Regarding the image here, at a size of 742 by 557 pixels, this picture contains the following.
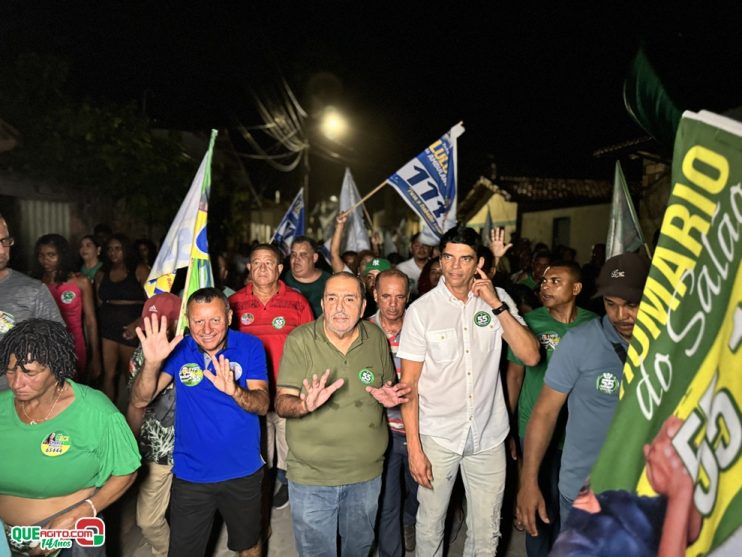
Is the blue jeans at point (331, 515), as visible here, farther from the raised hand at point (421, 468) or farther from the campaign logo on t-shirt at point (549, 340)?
the campaign logo on t-shirt at point (549, 340)

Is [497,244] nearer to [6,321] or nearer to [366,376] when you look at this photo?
[366,376]

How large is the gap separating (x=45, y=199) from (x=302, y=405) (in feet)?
38.5

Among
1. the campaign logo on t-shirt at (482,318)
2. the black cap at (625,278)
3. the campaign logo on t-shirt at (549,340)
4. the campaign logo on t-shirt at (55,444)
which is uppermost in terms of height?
the black cap at (625,278)

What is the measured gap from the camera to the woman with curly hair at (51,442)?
2670 millimetres

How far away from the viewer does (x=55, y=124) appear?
11031mm

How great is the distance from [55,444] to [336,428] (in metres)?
1.48

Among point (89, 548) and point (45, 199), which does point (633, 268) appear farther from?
point (45, 199)

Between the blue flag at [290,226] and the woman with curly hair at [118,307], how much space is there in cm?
244

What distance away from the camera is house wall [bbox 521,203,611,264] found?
1862 centimetres

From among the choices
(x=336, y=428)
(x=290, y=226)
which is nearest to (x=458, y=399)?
(x=336, y=428)

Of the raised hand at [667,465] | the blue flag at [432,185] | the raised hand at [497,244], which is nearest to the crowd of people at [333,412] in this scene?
the raised hand at [497,244]

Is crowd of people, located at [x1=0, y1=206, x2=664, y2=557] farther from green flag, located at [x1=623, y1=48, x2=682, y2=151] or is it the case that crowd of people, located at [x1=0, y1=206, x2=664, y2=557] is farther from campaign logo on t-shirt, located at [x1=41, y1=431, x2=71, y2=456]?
green flag, located at [x1=623, y1=48, x2=682, y2=151]

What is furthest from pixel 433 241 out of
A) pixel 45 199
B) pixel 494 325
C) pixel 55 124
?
pixel 45 199

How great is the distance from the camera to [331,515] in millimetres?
3271
